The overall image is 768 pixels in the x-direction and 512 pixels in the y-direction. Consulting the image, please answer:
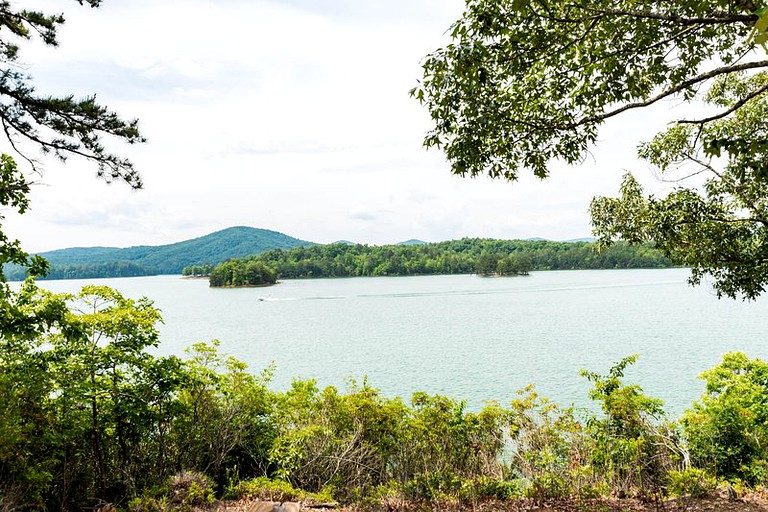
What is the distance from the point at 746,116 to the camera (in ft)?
24.3

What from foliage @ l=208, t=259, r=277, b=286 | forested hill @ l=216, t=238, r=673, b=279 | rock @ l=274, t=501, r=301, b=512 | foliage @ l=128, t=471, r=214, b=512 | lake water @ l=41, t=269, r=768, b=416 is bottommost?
lake water @ l=41, t=269, r=768, b=416

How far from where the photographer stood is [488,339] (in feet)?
90.0

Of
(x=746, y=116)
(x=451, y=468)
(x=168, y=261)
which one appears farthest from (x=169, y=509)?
(x=168, y=261)

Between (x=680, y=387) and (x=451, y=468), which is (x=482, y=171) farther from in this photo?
(x=680, y=387)

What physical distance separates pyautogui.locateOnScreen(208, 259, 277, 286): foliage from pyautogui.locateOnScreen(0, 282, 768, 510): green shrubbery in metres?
78.3

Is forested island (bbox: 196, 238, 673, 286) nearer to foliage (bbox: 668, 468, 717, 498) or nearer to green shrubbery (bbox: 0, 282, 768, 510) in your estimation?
green shrubbery (bbox: 0, 282, 768, 510)

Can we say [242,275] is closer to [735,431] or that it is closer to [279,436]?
[279,436]

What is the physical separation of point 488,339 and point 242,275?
212 ft

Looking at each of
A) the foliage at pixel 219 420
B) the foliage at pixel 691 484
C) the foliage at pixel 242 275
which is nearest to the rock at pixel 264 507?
the foliage at pixel 219 420

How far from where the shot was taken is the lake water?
18219 millimetres

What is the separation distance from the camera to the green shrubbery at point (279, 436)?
623cm

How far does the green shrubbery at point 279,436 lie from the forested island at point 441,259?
8297cm

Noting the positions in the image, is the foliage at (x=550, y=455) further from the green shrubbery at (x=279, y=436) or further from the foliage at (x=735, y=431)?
the foliage at (x=735, y=431)

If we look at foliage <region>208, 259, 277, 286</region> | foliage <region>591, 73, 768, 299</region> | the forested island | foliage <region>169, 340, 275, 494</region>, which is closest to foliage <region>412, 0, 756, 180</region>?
foliage <region>591, 73, 768, 299</region>
